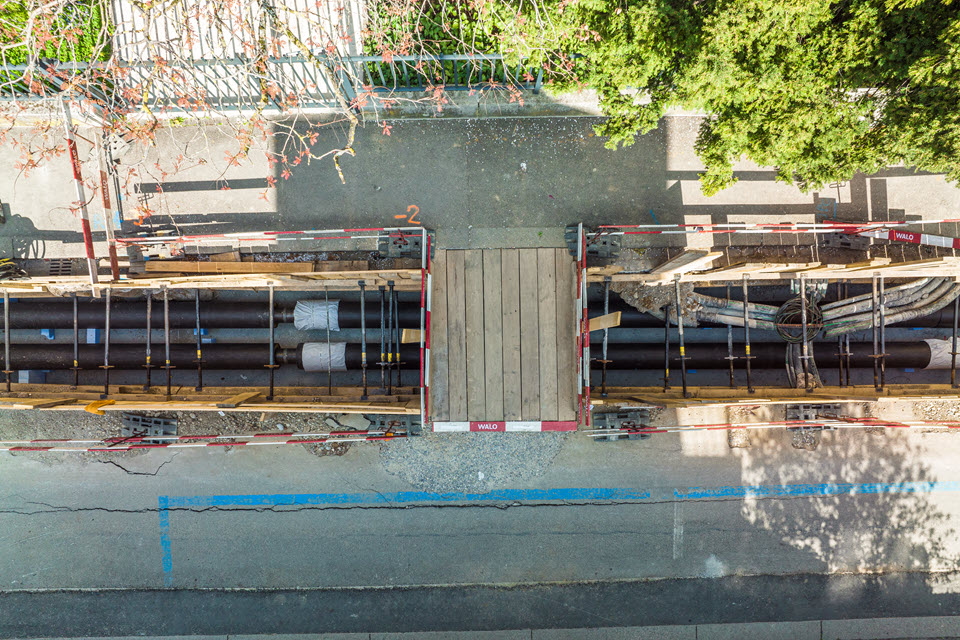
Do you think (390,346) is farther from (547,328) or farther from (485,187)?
(485,187)

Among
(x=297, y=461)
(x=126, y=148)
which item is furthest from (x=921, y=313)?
(x=126, y=148)

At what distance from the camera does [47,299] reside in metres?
10.2

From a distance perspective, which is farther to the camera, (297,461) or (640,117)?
(297,461)

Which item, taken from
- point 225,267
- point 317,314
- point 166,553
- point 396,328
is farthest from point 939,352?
point 166,553

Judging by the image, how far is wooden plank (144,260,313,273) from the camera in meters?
9.76

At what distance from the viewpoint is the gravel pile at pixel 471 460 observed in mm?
10172

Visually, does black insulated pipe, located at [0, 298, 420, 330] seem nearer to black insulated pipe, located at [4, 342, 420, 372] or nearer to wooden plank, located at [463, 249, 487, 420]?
black insulated pipe, located at [4, 342, 420, 372]

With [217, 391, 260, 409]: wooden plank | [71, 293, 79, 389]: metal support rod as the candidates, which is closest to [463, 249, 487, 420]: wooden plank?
[217, 391, 260, 409]: wooden plank

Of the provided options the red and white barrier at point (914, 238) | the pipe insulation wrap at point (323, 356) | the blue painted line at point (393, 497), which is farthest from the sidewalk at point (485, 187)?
the blue painted line at point (393, 497)

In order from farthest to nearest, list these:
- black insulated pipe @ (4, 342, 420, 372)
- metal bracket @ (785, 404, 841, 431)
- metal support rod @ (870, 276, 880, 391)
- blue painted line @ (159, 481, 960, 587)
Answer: blue painted line @ (159, 481, 960, 587) → metal bracket @ (785, 404, 841, 431) → black insulated pipe @ (4, 342, 420, 372) → metal support rod @ (870, 276, 880, 391)

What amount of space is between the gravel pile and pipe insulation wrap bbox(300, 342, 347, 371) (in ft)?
6.69

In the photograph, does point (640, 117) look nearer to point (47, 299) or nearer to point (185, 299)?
point (185, 299)

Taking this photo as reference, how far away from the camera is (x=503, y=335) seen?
856cm

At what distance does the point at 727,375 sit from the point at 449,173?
7104 millimetres
